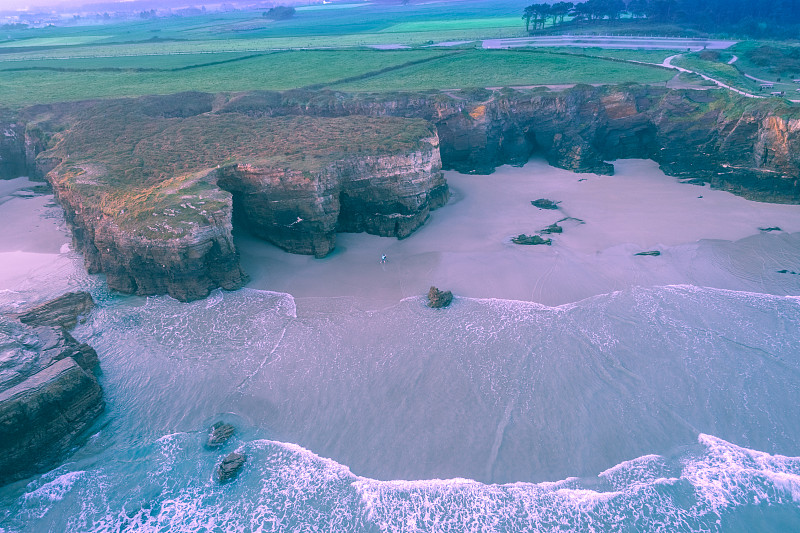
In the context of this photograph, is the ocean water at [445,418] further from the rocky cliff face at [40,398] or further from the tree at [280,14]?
the tree at [280,14]

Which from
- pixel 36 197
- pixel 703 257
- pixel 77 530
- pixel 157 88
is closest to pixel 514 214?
pixel 703 257

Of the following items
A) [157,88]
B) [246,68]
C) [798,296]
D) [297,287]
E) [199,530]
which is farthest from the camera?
[246,68]

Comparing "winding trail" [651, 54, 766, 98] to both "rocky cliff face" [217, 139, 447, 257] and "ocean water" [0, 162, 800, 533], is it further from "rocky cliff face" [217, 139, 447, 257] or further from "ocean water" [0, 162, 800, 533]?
"rocky cliff face" [217, 139, 447, 257]

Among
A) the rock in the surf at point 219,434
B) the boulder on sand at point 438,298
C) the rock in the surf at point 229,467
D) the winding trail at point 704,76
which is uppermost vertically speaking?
the winding trail at point 704,76

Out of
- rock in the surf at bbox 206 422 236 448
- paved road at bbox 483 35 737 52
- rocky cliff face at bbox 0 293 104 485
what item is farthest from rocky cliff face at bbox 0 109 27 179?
paved road at bbox 483 35 737 52

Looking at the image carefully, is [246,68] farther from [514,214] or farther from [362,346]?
[362,346]

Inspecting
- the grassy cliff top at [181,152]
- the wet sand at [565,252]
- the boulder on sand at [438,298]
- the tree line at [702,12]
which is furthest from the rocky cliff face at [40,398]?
the tree line at [702,12]

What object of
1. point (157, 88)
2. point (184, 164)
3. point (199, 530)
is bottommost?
point (199, 530)
